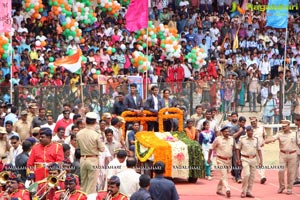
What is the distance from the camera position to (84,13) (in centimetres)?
3806

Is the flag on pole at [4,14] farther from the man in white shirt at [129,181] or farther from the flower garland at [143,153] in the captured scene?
the man in white shirt at [129,181]

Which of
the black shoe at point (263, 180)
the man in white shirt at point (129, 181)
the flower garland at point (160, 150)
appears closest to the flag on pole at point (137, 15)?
the flower garland at point (160, 150)

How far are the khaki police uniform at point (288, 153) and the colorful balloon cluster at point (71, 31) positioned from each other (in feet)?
Answer: 37.8

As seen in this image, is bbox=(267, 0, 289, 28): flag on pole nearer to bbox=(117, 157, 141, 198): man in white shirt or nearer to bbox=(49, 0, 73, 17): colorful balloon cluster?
bbox=(49, 0, 73, 17): colorful balloon cluster

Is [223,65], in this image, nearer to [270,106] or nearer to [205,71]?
[205,71]

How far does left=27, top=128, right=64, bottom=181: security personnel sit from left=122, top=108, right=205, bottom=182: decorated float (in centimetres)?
436

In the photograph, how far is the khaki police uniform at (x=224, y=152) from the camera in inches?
1039

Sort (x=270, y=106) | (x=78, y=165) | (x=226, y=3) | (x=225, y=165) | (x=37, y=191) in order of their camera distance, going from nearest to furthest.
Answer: (x=37, y=191)
(x=78, y=165)
(x=225, y=165)
(x=270, y=106)
(x=226, y=3)

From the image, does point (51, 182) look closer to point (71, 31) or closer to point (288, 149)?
point (288, 149)

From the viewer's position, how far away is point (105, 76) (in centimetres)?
3459

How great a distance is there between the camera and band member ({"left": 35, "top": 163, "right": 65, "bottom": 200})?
845 inches

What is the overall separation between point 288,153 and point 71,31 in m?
11.8

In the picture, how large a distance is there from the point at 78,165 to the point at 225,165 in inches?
139

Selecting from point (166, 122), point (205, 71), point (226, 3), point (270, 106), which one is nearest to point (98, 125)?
point (166, 122)
